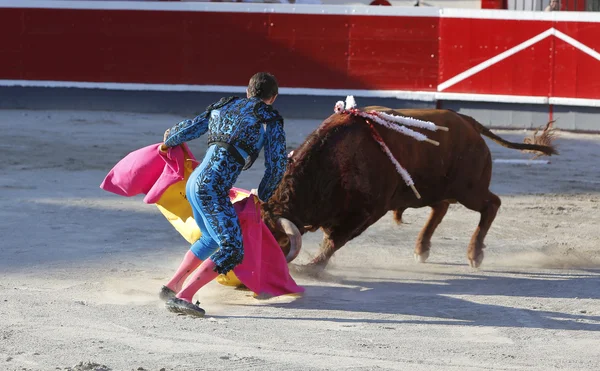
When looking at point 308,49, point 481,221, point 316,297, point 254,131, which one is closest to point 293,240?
point 316,297

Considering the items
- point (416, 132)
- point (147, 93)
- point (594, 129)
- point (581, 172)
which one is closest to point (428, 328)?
point (416, 132)

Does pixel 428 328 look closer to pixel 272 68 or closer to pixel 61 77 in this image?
pixel 272 68

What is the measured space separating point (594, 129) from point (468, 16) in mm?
1741

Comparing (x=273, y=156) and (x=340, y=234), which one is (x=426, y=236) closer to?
(x=340, y=234)

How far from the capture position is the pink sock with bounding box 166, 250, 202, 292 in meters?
4.36

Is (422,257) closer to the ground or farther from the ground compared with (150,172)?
closer to the ground

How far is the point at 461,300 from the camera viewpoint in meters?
4.80

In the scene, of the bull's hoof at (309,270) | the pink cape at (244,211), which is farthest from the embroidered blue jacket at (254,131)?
the bull's hoof at (309,270)

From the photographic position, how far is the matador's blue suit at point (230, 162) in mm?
4219

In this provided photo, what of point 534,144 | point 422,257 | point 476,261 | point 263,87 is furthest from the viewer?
point 534,144

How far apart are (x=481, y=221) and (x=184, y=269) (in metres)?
1.99

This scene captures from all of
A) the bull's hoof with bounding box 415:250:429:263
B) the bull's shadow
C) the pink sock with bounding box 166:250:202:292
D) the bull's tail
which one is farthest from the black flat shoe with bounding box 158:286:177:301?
the bull's tail

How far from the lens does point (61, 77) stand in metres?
11.7

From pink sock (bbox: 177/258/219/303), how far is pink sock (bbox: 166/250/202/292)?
0.28 feet
